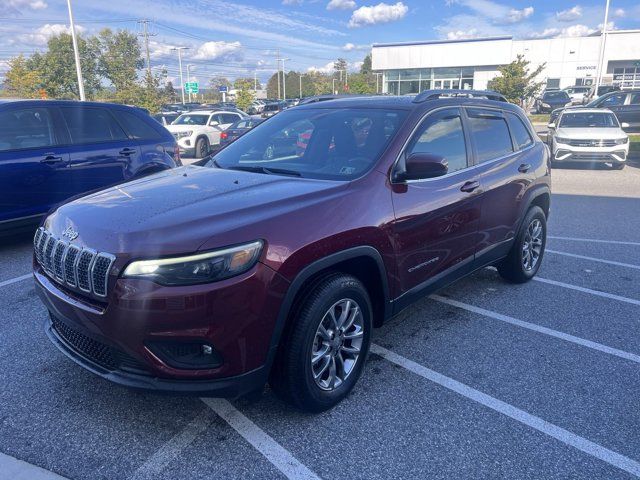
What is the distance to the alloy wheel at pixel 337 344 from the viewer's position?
2.88m

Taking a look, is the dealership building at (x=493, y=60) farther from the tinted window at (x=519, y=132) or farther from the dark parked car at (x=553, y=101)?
the tinted window at (x=519, y=132)

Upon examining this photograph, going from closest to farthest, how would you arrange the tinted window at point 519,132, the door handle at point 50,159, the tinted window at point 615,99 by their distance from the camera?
the tinted window at point 519,132, the door handle at point 50,159, the tinted window at point 615,99

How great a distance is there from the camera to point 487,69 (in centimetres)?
5419

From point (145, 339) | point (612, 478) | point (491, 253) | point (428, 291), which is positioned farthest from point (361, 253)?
point (491, 253)

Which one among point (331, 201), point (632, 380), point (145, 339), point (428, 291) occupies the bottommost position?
point (632, 380)

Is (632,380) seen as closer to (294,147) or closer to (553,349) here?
(553,349)

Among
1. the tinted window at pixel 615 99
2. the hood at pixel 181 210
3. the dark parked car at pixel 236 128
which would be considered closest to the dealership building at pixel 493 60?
the tinted window at pixel 615 99

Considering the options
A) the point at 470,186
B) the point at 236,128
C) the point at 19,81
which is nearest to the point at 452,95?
the point at 470,186

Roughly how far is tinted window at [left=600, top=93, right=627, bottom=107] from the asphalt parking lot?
68.9ft

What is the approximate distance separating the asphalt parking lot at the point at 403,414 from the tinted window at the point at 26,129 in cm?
236

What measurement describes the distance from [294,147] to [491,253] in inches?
79.5

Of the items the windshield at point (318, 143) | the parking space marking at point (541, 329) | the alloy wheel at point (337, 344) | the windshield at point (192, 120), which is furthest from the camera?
the windshield at point (192, 120)

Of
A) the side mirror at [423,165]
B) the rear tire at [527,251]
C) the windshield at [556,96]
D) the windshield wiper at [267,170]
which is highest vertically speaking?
the windshield at [556,96]

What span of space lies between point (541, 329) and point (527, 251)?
125 centimetres
